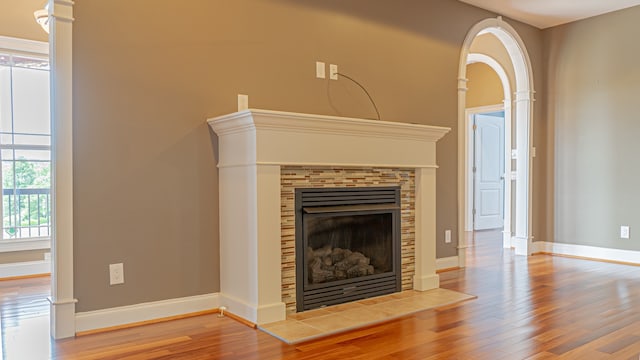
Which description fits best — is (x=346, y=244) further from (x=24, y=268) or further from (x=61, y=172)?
(x=24, y=268)

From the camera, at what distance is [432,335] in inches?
106

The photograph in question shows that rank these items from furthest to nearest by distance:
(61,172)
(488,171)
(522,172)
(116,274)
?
1. (488,171)
2. (522,172)
3. (116,274)
4. (61,172)

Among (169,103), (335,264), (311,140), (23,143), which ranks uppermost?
(169,103)

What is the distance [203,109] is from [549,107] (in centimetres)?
429

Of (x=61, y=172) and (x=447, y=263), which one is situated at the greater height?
(x=61, y=172)

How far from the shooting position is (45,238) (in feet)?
15.2

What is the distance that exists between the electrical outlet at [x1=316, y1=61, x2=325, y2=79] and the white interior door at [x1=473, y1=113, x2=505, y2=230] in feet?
16.4

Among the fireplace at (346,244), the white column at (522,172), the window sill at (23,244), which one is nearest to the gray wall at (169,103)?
the fireplace at (346,244)

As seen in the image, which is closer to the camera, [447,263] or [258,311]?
[258,311]

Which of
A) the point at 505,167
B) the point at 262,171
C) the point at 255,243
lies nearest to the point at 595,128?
the point at 505,167

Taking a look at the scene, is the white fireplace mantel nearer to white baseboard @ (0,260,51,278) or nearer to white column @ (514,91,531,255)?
white baseboard @ (0,260,51,278)

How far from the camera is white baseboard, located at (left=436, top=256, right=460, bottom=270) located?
14.8ft

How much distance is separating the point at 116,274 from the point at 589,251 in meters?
4.84

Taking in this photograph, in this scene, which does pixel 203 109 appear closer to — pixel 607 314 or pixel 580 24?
pixel 607 314
